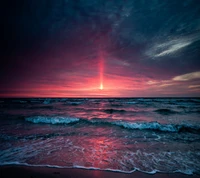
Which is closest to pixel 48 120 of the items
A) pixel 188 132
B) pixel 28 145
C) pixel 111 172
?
A: pixel 28 145

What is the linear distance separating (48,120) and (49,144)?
227 inches

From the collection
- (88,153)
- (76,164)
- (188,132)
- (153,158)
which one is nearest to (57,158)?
(76,164)

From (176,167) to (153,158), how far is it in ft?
2.37

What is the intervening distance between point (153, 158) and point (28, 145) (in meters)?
5.41

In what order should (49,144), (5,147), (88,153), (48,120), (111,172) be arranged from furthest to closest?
(48,120)
(49,144)
(5,147)
(88,153)
(111,172)

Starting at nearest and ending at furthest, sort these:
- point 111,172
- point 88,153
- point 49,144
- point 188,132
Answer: point 111,172
point 88,153
point 49,144
point 188,132

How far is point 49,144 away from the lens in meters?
5.54

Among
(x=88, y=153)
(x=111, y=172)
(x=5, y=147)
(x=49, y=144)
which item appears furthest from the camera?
(x=49, y=144)

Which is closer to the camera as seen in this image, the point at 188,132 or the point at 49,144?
the point at 49,144

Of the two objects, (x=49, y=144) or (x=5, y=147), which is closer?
(x=5, y=147)

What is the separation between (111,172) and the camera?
3.45m

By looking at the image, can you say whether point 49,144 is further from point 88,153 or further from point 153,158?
point 153,158

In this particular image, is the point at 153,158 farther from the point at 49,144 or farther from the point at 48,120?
the point at 48,120

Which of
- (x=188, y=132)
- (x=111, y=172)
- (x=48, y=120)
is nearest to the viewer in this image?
(x=111, y=172)
